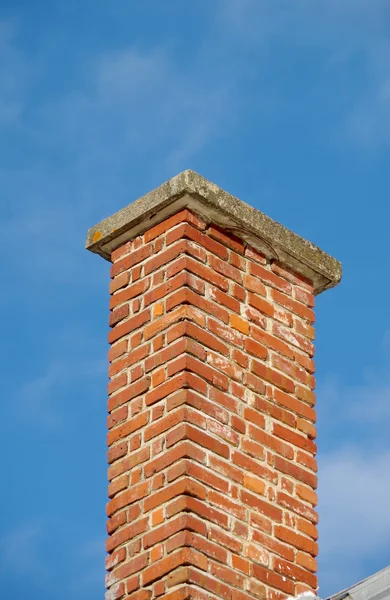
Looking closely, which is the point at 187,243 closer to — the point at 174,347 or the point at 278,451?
the point at 174,347

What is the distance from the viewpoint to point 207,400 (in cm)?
573

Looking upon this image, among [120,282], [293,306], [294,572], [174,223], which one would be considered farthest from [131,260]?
[294,572]

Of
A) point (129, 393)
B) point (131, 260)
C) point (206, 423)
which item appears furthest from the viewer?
point (131, 260)

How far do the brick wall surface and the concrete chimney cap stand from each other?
55mm

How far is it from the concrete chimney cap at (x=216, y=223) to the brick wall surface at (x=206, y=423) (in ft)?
0.18

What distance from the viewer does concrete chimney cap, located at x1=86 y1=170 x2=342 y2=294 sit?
20.1ft

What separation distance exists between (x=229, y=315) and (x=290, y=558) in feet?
3.50

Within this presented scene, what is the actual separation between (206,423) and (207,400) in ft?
0.34

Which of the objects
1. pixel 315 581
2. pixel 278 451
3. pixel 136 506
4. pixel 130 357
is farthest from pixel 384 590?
pixel 130 357

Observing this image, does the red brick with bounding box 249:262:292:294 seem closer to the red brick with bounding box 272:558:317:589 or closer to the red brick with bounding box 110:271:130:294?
the red brick with bounding box 110:271:130:294

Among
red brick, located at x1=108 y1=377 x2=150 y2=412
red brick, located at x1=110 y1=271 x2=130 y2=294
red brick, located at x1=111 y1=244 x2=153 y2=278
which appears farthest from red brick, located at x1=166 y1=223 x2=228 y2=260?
red brick, located at x1=108 y1=377 x2=150 y2=412

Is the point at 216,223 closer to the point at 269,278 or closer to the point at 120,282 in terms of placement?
the point at 269,278

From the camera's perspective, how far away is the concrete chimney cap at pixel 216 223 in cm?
613

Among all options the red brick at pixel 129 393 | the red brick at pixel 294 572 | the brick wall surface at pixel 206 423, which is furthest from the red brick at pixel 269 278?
the red brick at pixel 294 572
